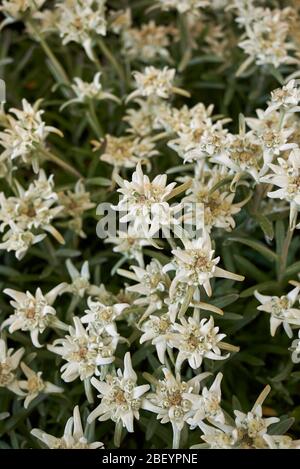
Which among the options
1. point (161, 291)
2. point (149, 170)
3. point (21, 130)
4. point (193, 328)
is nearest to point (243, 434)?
point (193, 328)

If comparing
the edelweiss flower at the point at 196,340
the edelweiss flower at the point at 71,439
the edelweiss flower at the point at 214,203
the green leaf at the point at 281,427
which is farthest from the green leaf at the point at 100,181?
the green leaf at the point at 281,427

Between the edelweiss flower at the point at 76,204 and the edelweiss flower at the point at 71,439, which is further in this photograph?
the edelweiss flower at the point at 76,204

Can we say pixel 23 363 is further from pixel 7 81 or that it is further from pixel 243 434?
pixel 7 81

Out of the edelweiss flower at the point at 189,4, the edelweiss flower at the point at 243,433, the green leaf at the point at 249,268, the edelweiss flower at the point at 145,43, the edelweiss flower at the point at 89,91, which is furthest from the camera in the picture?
the edelweiss flower at the point at 145,43

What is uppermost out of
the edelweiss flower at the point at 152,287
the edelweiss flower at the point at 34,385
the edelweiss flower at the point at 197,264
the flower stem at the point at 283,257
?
the edelweiss flower at the point at 197,264

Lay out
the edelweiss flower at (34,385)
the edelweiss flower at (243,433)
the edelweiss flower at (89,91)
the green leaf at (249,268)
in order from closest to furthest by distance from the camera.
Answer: the edelweiss flower at (243,433)
the edelweiss flower at (34,385)
the green leaf at (249,268)
the edelweiss flower at (89,91)

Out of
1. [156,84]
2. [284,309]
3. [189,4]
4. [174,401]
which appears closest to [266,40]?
[189,4]

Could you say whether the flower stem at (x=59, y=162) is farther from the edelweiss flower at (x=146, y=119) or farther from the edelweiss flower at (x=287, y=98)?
the edelweiss flower at (x=287, y=98)

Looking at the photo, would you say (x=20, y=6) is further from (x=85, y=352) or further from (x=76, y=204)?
(x=85, y=352)
